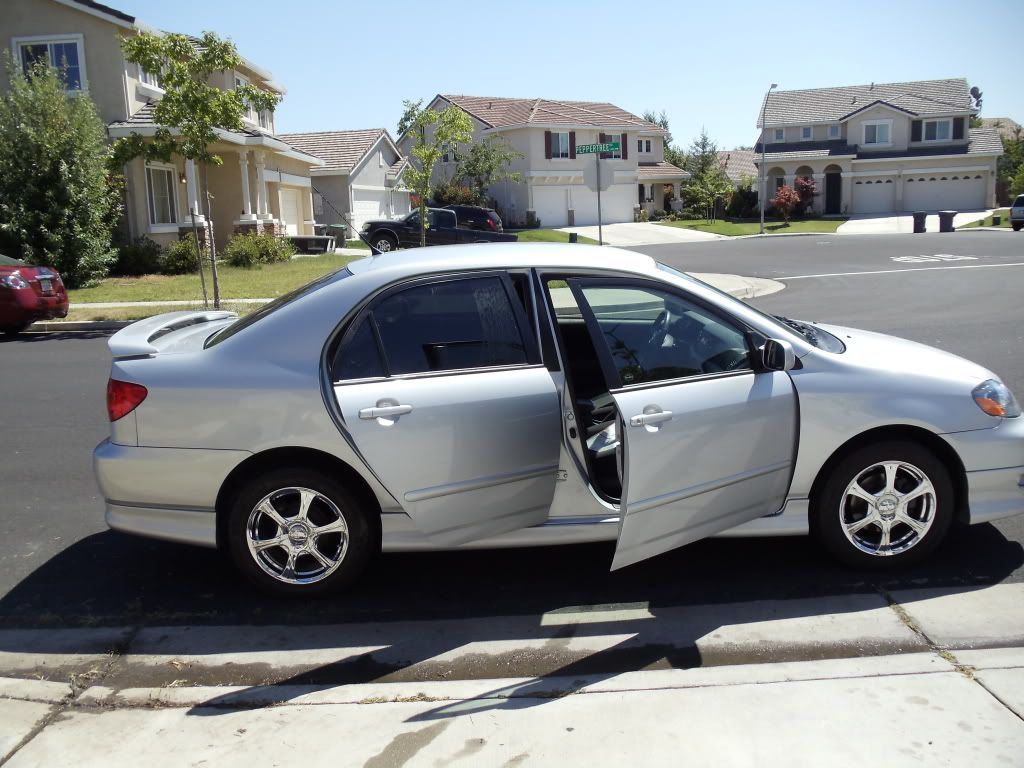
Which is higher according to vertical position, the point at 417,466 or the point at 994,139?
the point at 994,139

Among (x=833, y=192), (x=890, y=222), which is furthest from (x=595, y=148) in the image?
(x=833, y=192)

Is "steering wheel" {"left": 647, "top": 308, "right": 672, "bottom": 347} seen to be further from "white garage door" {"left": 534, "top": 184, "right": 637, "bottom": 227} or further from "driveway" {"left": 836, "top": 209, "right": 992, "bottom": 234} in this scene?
"white garage door" {"left": 534, "top": 184, "right": 637, "bottom": 227}

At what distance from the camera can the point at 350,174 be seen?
4269cm

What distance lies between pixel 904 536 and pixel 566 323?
2152 millimetres

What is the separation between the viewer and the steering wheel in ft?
15.1

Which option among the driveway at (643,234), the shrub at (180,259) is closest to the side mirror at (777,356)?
the shrub at (180,259)

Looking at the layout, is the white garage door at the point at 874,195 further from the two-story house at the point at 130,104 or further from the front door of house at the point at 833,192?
the two-story house at the point at 130,104

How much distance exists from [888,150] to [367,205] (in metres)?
35.5

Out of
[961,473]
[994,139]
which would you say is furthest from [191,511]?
[994,139]

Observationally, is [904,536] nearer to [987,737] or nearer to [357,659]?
[987,737]

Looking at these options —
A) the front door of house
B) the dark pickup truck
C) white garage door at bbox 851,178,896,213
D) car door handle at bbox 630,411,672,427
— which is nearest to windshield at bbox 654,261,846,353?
car door handle at bbox 630,411,672,427

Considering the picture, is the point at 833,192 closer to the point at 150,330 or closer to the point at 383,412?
the point at 150,330

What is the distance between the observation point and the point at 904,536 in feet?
15.1

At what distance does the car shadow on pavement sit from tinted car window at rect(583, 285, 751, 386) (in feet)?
3.67
